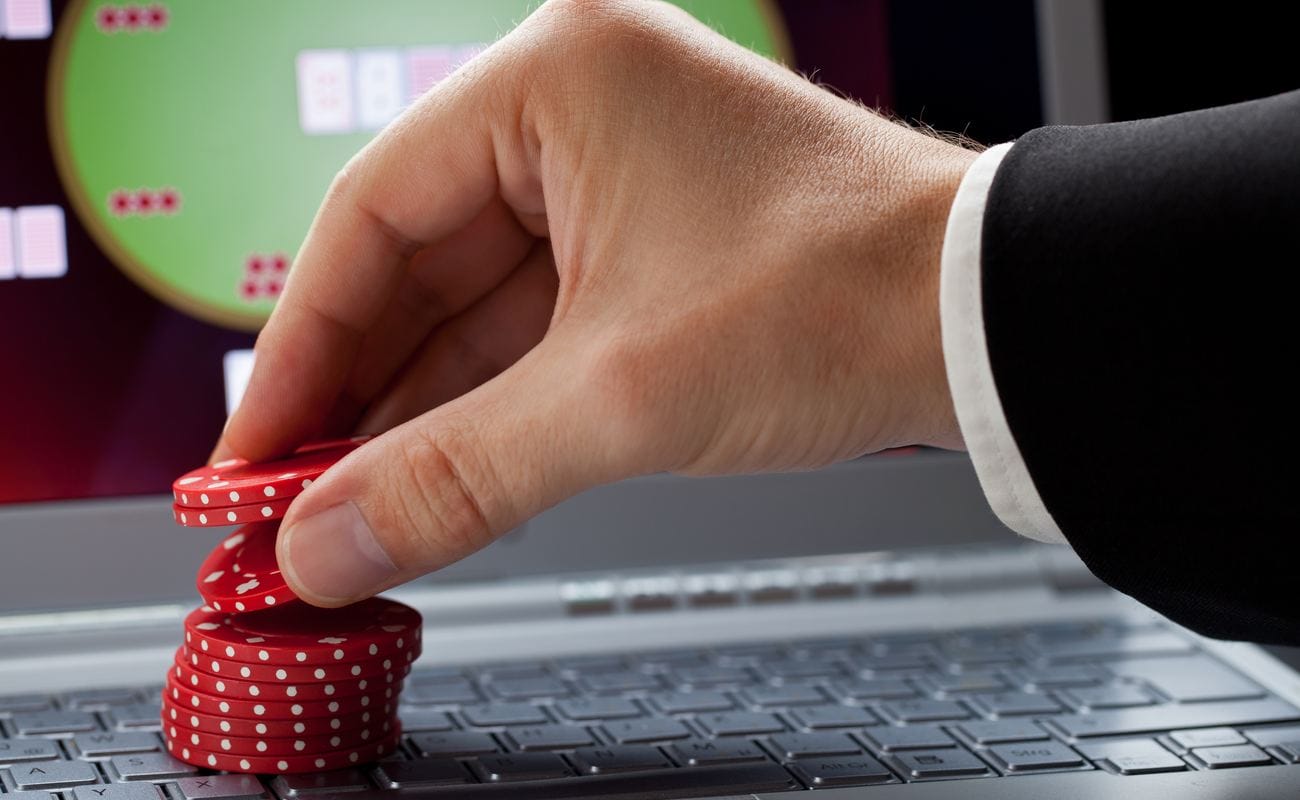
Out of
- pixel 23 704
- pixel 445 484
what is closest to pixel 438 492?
pixel 445 484

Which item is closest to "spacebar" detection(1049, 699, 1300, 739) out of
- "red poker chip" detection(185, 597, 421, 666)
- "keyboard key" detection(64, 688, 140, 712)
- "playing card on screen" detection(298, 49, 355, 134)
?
"red poker chip" detection(185, 597, 421, 666)

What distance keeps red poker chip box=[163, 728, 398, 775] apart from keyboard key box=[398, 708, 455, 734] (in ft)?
0.25

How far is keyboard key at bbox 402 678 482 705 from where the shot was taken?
0.99 m

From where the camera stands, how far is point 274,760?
81 centimetres

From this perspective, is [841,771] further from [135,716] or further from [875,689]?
[135,716]

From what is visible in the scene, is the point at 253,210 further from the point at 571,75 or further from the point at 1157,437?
the point at 1157,437

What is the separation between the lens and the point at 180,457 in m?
1.20

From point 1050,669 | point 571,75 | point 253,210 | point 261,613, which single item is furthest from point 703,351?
point 253,210

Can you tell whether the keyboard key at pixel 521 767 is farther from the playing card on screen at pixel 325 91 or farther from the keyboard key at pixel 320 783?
the playing card on screen at pixel 325 91

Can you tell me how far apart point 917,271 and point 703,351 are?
13cm

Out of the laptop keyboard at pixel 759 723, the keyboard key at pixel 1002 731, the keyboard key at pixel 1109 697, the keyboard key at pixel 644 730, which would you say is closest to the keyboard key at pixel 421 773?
the laptop keyboard at pixel 759 723

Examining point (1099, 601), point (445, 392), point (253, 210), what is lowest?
point (1099, 601)

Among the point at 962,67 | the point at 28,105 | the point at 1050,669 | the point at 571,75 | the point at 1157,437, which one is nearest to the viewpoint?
the point at 1157,437

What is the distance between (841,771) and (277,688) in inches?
13.4
